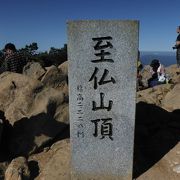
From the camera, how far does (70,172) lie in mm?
6707

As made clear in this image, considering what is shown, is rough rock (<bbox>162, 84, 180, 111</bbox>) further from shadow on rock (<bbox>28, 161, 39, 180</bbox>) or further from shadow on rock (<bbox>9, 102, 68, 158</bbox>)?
shadow on rock (<bbox>28, 161, 39, 180</bbox>)

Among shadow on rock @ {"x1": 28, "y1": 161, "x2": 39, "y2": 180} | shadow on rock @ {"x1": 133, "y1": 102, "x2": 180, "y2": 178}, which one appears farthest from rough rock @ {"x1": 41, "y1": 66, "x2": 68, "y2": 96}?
shadow on rock @ {"x1": 28, "y1": 161, "x2": 39, "y2": 180}

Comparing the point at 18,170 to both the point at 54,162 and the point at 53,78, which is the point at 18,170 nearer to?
the point at 54,162

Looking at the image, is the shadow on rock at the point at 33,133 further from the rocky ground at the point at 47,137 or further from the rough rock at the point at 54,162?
the rough rock at the point at 54,162

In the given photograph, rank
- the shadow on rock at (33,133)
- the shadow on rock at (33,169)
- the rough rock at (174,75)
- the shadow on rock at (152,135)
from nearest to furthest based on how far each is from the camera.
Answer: the shadow on rock at (33,169) < the shadow on rock at (152,135) < the shadow on rock at (33,133) < the rough rock at (174,75)

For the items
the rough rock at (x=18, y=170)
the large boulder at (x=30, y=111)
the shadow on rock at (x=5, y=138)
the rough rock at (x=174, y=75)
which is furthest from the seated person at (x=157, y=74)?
the rough rock at (x=18, y=170)

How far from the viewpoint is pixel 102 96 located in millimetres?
6098

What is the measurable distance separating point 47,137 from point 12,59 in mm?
3130

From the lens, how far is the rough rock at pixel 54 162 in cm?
687

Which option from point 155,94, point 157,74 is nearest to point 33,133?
point 155,94

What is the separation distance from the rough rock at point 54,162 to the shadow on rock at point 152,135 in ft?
4.51

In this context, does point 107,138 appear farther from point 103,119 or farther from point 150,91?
point 150,91

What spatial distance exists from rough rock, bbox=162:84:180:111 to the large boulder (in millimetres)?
3864

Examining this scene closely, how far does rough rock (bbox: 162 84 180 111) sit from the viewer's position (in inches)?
419
